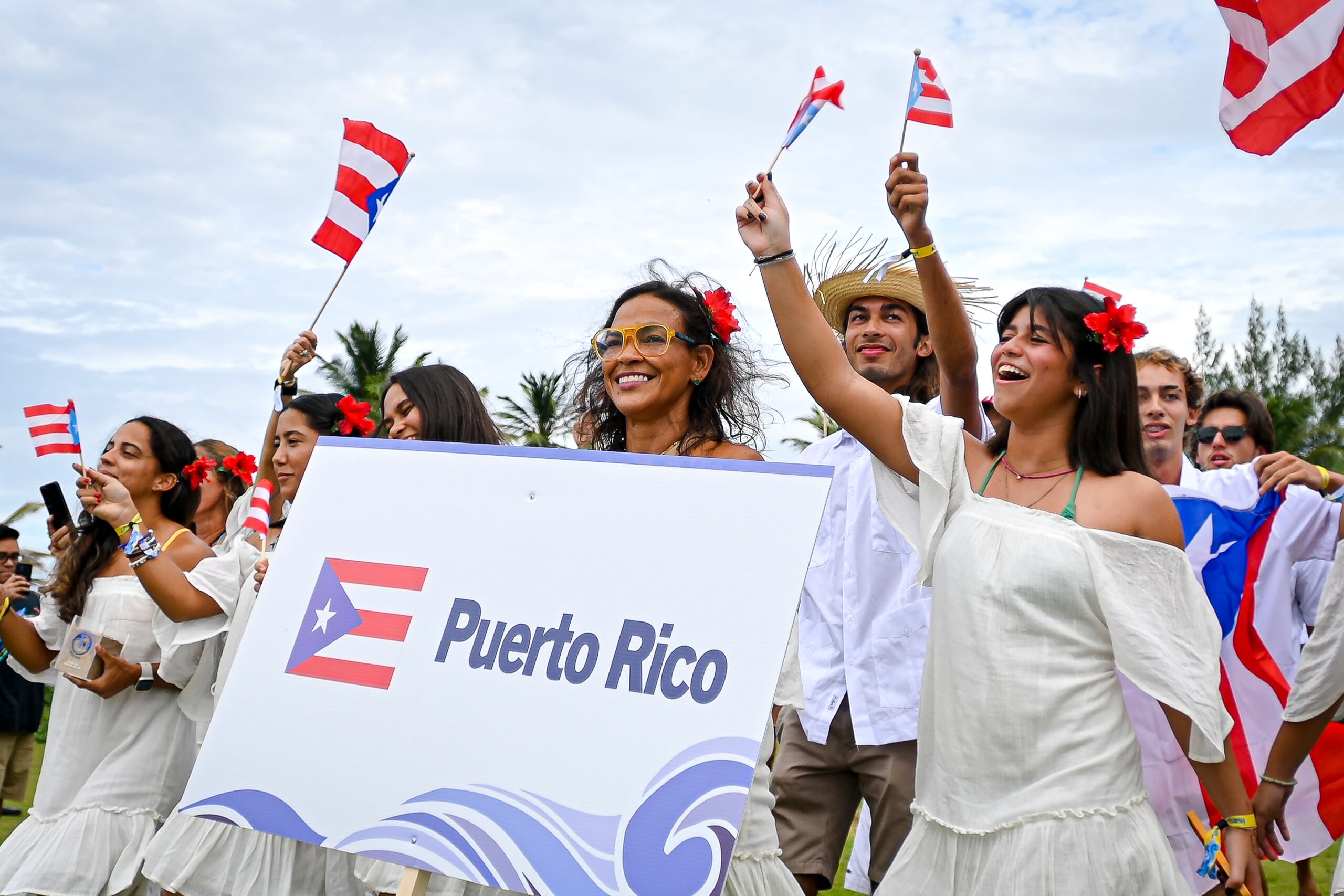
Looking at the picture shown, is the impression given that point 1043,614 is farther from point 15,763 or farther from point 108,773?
point 15,763

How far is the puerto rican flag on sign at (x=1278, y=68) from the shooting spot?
9.77ft

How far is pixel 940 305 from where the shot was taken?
312 cm

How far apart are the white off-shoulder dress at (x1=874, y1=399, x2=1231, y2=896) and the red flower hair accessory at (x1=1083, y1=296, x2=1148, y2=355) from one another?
0.47 m

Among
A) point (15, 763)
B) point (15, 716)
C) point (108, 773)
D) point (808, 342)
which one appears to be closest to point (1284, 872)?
point (808, 342)

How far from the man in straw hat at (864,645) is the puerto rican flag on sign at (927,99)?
1.65 feet

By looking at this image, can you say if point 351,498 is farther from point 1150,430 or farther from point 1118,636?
point 1150,430

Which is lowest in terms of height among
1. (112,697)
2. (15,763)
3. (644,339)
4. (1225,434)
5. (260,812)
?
(15,763)

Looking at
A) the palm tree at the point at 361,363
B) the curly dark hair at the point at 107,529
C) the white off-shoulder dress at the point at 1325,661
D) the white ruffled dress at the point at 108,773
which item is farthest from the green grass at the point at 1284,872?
the palm tree at the point at 361,363

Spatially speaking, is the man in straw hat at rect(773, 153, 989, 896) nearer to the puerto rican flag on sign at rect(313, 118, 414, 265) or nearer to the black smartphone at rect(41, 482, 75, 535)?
the puerto rican flag on sign at rect(313, 118, 414, 265)

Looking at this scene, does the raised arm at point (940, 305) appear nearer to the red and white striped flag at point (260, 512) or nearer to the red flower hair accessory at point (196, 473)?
the red and white striped flag at point (260, 512)

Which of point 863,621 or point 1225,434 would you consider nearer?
point 863,621

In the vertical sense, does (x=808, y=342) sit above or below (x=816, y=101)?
below

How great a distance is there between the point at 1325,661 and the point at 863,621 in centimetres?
131

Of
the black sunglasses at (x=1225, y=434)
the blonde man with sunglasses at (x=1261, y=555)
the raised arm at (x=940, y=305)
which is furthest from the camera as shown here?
the black sunglasses at (x=1225, y=434)
